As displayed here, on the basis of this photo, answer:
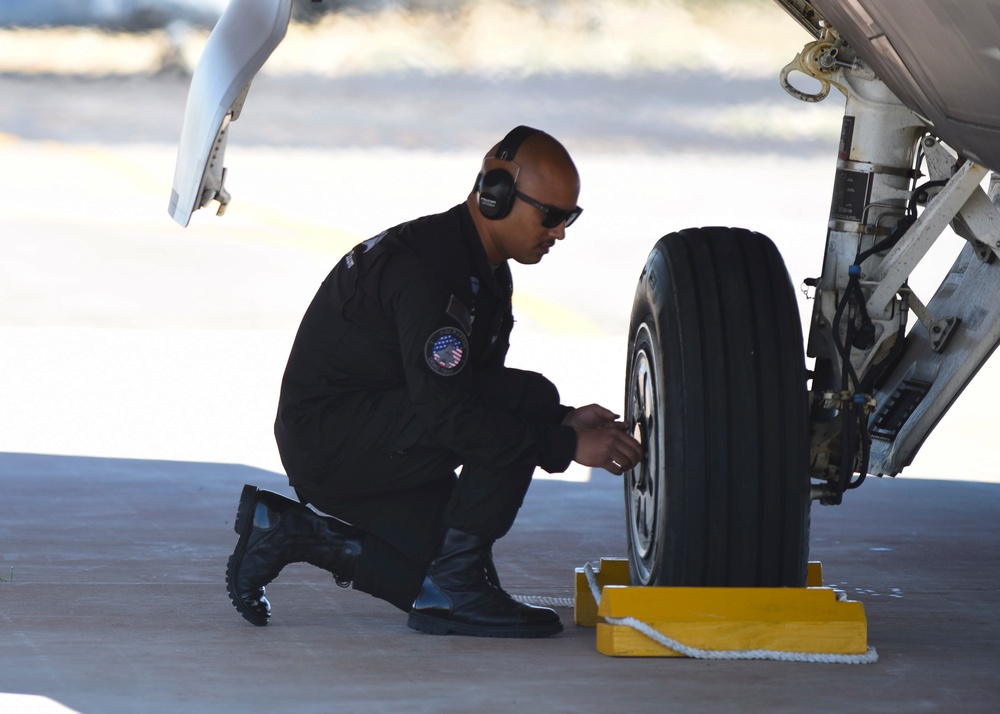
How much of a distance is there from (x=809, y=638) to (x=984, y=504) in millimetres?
2082

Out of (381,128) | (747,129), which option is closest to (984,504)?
(747,129)

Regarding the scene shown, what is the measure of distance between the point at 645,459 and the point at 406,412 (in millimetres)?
397

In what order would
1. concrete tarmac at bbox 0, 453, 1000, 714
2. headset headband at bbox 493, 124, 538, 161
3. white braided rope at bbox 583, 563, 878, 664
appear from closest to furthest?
concrete tarmac at bbox 0, 453, 1000, 714, white braided rope at bbox 583, 563, 878, 664, headset headband at bbox 493, 124, 538, 161

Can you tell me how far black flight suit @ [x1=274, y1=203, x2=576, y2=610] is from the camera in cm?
205

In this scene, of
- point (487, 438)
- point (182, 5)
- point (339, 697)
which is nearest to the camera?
point (339, 697)

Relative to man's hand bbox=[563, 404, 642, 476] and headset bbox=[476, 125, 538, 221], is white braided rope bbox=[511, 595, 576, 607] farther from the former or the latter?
headset bbox=[476, 125, 538, 221]

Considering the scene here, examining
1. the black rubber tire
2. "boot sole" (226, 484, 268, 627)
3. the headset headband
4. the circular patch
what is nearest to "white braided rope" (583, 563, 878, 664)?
the black rubber tire

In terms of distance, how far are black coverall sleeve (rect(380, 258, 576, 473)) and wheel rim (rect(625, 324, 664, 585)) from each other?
162 mm

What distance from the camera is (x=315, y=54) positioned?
40.0ft

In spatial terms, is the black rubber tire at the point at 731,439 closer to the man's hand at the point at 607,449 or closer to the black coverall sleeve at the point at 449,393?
the man's hand at the point at 607,449

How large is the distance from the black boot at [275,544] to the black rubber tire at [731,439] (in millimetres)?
500

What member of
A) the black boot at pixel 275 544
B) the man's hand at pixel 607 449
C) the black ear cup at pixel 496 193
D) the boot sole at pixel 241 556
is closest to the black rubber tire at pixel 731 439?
the man's hand at pixel 607 449

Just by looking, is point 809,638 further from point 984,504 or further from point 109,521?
point 984,504

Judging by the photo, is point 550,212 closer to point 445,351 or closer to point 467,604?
point 445,351
